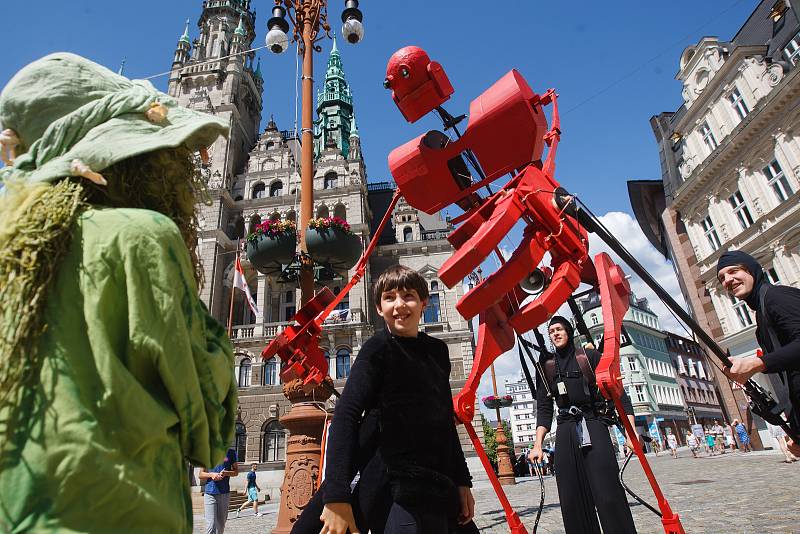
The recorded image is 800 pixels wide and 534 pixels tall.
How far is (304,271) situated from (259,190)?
28692 mm

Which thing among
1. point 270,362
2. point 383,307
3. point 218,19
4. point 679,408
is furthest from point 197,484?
point 679,408

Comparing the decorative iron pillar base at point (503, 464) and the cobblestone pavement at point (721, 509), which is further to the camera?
the decorative iron pillar base at point (503, 464)

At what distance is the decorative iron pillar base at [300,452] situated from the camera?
515 cm

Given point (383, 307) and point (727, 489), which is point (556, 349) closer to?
point (383, 307)

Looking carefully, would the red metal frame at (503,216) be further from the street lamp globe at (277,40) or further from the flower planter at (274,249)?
the street lamp globe at (277,40)

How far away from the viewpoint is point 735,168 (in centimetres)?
1838

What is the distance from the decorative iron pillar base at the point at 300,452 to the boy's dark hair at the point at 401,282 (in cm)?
343

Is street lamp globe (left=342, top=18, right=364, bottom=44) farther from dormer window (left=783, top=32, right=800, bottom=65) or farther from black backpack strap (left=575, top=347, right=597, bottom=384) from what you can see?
dormer window (left=783, top=32, right=800, bottom=65)

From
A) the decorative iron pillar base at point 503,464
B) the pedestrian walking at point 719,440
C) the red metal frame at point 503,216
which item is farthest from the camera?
the pedestrian walking at point 719,440

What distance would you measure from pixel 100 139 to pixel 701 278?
24.1 m

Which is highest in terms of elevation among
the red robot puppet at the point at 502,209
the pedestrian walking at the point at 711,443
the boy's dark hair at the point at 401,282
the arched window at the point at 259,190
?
the arched window at the point at 259,190

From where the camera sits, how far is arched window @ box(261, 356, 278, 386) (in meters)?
26.0

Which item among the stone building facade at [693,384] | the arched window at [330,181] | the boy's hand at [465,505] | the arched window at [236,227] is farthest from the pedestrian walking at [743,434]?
the stone building facade at [693,384]

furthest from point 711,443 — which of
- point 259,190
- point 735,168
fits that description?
point 259,190
